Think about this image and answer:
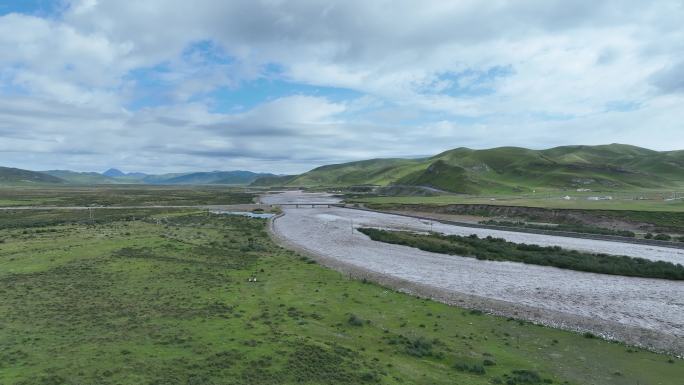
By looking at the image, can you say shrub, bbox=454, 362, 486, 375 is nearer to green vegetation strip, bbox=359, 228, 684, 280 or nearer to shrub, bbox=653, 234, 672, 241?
green vegetation strip, bbox=359, 228, 684, 280

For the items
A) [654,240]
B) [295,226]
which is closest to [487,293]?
[654,240]

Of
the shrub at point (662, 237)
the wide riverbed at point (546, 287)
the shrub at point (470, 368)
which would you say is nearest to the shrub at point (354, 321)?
the shrub at point (470, 368)

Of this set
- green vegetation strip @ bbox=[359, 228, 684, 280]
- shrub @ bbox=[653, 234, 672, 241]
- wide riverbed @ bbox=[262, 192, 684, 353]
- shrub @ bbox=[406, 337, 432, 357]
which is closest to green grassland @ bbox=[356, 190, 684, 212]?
shrub @ bbox=[653, 234, 672, 241]

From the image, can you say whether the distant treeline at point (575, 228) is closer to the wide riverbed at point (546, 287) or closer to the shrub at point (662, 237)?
the shrub at point (662, 237)

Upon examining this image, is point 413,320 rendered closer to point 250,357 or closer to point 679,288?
point 250,357

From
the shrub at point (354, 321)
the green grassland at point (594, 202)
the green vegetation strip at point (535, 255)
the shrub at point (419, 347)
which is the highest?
the green grassland at point (594, 202)

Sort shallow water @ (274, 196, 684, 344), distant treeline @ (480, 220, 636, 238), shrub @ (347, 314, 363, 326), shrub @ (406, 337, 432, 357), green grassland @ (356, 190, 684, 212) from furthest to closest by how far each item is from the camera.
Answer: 1. green grassland @ (356, 190, 684, 212)
2. distant treeline @ (480, 220, 636, 238)
3. shallow water @ (274, 196, 684, 344)
4. shrub @ (347, 314, 363, 326)
5. shrub @ (406, 337, 432, 357)
